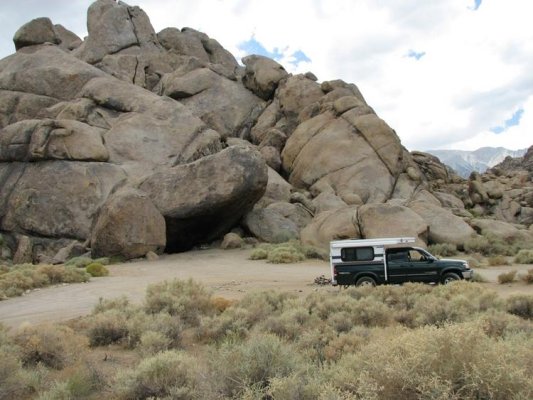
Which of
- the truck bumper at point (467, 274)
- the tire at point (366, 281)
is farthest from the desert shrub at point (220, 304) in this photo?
the truck bumper at point (467, 274)

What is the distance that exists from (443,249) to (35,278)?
2271cm

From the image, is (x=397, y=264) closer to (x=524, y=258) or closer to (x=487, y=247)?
(x=524, y=258)

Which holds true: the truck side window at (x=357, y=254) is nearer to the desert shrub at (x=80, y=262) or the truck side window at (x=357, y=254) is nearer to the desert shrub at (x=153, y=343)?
the desert shrub at (x=153, y=343)

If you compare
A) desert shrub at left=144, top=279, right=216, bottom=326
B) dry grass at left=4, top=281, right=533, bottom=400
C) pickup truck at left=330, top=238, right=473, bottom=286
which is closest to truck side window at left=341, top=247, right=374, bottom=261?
pickup truck at left=330, top=238, right=473, bottom=286

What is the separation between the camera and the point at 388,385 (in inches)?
239

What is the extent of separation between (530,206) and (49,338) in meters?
57.0

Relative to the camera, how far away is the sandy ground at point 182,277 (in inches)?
627

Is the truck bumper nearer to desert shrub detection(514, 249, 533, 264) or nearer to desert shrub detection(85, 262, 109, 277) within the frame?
desert shrub detection(514, 249, 533, 264)

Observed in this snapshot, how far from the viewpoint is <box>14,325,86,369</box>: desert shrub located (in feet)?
31.2

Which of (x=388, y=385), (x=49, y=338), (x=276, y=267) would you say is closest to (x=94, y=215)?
(x=276, y=267)

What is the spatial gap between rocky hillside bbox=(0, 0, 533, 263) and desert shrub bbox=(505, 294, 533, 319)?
54.6ft

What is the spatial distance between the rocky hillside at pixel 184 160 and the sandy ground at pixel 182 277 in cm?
334

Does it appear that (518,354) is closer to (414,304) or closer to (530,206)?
(414,304)

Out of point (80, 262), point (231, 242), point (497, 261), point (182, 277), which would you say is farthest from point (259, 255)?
point (497, 261)
